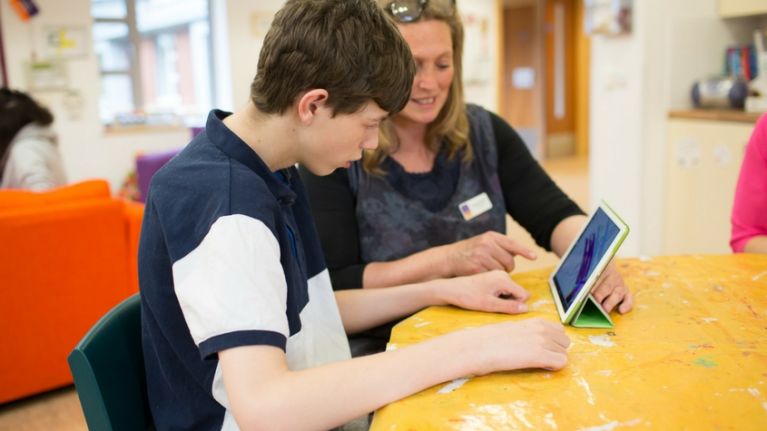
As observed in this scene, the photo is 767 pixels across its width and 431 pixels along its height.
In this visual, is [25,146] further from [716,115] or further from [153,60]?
[153,60]

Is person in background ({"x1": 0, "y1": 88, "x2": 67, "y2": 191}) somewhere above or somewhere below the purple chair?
above

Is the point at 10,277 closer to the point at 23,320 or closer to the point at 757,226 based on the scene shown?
the point at 23,320

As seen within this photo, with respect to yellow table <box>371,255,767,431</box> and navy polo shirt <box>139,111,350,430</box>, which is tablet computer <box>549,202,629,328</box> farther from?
navy polo shirt <box>139,111,350,430</box>

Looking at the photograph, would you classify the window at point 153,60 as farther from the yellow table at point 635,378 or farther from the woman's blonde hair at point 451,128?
the yellow table at point 635,378

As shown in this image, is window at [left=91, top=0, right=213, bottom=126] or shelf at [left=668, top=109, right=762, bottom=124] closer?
shelf at [left=668, top=109, right=762, bottom=124]

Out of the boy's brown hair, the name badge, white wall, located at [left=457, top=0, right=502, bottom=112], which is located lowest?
the name badge

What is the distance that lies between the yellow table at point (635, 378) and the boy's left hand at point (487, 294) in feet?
0.06

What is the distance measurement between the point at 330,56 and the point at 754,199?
3.88ft

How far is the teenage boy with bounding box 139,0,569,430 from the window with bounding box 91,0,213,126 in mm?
5722

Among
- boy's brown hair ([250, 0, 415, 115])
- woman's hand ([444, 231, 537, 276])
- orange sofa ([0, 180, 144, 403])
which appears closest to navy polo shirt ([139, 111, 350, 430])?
boy's brown hair ([250, 0, 415, 115])

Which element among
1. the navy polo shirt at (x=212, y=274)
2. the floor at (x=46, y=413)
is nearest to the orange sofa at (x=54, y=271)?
the floor at (x=46, y=413)

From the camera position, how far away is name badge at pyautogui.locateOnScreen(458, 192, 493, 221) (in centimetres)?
167

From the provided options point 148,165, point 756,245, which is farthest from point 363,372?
point 148,165

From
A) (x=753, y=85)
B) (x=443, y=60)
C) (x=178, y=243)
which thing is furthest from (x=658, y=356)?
(x=753, y=85)
